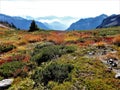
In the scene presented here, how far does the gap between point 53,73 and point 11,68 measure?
4.84m

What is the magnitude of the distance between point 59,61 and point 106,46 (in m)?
5.74

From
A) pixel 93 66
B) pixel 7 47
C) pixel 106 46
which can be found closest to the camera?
pixel 93 66

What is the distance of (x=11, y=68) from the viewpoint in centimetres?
2197

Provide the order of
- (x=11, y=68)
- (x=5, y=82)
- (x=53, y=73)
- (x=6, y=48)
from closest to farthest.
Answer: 1. (x=53, y=73)
2. (x=5, y=82)
3. (x=11, y=68)
4. (x=6, y=48)

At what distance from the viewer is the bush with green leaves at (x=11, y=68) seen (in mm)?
21188

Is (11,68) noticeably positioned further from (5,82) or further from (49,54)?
(49,54)

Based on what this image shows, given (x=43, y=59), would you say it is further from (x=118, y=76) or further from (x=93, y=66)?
(x=118, y=76)

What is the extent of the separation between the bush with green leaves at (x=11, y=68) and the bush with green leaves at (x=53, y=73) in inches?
93.6

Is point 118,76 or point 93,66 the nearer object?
point 118,76

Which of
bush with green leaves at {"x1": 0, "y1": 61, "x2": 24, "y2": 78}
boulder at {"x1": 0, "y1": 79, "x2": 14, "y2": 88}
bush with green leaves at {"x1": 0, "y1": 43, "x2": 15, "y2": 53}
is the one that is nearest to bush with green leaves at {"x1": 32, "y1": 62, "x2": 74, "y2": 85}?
boulder at {"x1": 0, "y1": 79, "x2": 14, "y2": 88}

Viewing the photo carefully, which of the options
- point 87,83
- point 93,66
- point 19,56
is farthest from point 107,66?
point 19,56

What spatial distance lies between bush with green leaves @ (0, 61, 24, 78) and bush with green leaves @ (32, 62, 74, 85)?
2377 millimetres

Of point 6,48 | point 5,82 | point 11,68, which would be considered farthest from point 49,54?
point 6,48

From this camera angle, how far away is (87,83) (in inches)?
688
